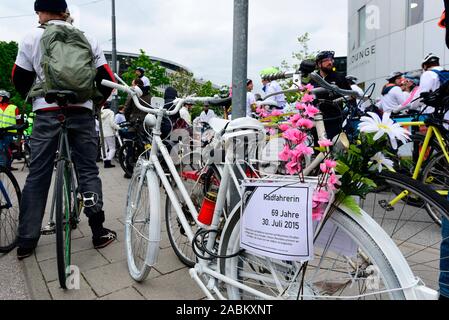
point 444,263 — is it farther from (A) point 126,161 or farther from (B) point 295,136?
(A) point 126,161

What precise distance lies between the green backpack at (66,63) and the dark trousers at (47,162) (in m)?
0.20

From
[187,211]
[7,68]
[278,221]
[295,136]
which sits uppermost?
[7,68]

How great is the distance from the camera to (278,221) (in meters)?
1.30

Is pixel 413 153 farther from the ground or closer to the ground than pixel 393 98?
closer to the ground

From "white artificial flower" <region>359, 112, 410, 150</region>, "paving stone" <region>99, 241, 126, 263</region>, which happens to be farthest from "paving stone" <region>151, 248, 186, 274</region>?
"white artificial flower" <region>359, 112, 410, 150</region>

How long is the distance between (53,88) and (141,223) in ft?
3.79

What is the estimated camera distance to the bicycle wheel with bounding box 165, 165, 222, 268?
7.27 ft

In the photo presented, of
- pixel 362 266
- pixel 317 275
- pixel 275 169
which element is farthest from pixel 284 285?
pixel 275 169

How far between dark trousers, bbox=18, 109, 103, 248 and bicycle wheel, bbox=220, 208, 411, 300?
160 cm

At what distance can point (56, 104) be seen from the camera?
2.55 m

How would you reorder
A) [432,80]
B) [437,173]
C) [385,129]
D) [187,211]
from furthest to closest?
[432,80] → [437,173] → [187,211] → [385,129]

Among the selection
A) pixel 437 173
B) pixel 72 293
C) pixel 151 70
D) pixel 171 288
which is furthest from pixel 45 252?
pixel 151 70
